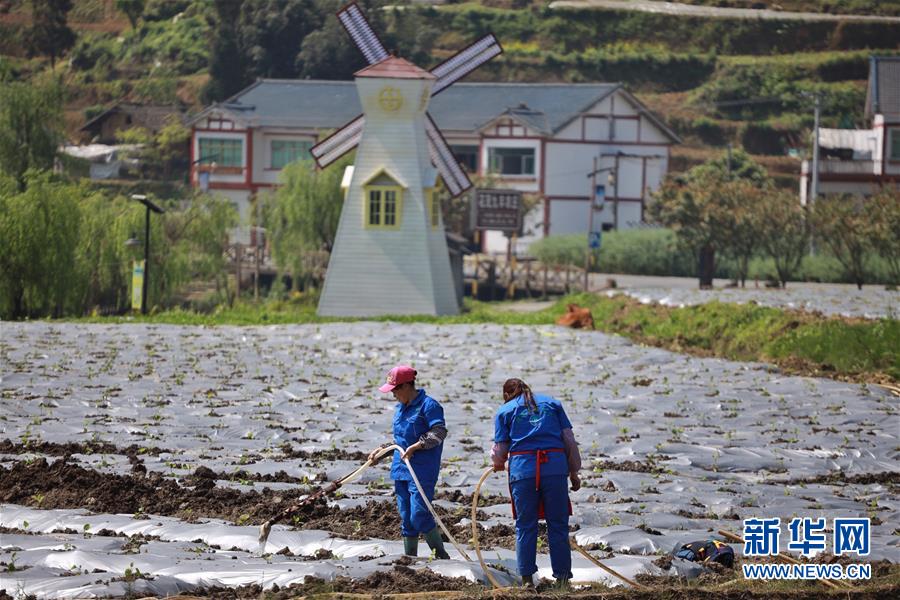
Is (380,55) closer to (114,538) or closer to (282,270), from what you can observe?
(282,270)

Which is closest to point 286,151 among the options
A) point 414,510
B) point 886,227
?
point 886,227

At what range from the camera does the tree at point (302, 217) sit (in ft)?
145

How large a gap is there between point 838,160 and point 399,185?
29.5m

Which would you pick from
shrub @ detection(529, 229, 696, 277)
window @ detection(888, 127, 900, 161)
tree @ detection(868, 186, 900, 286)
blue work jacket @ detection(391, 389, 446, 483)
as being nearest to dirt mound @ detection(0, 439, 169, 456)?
blue work jacket @ detection(391, 389, 446, 483)

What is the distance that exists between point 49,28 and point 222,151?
375 inches

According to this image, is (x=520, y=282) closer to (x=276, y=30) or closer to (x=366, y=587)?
(x=276, y=30)

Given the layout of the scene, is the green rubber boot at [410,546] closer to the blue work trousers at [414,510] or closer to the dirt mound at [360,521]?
the blue work trousers at [414,510]

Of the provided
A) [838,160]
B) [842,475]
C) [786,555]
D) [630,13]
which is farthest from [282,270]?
[630,13]

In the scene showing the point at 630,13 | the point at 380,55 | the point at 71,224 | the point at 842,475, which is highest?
the point at 630,13

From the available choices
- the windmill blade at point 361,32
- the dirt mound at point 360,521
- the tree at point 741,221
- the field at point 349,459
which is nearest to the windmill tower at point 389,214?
the windmill blade at point 361,32

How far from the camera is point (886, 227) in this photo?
4122 cm

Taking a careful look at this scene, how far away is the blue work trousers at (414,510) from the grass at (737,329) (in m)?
11.9

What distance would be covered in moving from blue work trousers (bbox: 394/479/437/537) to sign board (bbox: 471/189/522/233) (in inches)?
1457

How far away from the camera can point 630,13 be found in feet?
293
